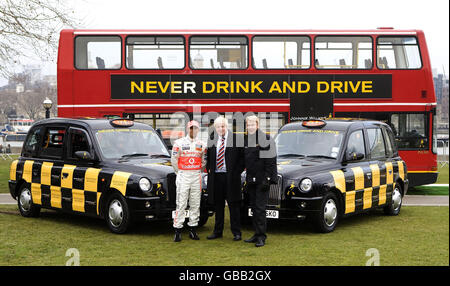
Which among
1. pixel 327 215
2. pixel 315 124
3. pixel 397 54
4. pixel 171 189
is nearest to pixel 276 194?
pixel 327 215

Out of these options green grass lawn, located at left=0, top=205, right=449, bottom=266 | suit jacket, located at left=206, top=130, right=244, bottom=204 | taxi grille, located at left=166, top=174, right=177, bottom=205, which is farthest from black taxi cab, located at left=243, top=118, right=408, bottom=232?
taxi grille, located at left=166, top=174, right=177, bottom=205

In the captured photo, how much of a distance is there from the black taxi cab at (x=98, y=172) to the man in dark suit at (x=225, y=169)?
75cm

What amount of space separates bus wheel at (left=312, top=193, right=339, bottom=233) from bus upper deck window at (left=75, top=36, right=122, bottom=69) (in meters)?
7.61

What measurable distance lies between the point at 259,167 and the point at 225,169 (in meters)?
0.57

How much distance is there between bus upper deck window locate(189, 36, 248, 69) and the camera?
15148mm

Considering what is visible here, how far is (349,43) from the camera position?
50.6 ft

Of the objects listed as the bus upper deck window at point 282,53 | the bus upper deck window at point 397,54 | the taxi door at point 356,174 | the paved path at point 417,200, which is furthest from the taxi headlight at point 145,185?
the bus upper deck window at point 397,54

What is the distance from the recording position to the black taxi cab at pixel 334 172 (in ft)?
29.7

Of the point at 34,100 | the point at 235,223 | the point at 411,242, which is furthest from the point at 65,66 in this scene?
the point at 34,100

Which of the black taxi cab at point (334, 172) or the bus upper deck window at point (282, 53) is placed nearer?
the black taxi cab at point (334, 172)

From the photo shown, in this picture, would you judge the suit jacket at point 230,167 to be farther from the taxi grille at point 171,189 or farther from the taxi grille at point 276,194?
the taxi grille at point 276,194

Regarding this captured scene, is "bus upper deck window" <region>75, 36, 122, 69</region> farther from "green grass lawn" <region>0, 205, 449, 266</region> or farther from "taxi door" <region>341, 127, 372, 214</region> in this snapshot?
"taxi door" <region>341, 127, 372, 214</region>

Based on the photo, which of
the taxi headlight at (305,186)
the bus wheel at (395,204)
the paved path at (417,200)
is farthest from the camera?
the paved path at (417,200)
